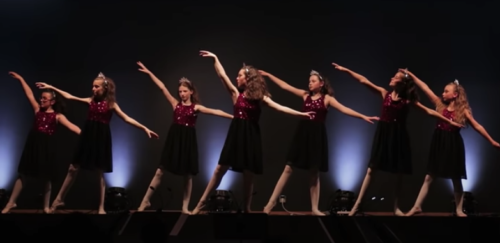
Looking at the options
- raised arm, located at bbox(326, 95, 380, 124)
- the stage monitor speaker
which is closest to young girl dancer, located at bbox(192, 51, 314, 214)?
raised arm, located at bbox(326, 95, 380, 124)

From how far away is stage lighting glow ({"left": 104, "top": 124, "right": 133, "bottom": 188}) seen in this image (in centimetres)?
795

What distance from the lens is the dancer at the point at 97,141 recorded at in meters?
6.39

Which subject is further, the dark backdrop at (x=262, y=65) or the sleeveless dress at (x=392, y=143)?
the dark backdrop at (x=262, y=65)

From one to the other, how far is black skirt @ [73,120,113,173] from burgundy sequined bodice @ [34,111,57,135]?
53 centimetres

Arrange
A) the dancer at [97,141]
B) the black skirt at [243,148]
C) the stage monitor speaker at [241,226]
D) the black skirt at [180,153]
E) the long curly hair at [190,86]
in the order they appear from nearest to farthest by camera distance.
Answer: the stage monitor speaker at [241,226], the black skirt at [243,148], the dancer at [97,141], the black skirt at [180,153], the long curly hair at [190,86]

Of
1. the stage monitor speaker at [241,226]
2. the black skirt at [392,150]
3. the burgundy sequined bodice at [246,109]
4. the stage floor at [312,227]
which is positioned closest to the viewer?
the stage monitor speaker at [241,226]

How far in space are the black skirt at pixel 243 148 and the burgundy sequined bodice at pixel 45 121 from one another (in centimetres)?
223

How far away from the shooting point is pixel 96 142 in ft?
21.2

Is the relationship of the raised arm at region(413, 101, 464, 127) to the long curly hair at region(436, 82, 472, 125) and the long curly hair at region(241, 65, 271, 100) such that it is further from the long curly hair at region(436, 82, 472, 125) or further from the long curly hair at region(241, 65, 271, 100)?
the long curly hair at region(241, 65, 271, 100)

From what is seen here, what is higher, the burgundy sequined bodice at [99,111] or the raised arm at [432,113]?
the raised arm at [432,113]

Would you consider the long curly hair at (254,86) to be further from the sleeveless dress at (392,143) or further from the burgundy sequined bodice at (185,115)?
the sleeveless dress at (392,143)

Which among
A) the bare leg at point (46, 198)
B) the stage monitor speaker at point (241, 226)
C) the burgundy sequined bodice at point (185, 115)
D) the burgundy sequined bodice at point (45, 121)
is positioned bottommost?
the bare leg at point (46, 198)

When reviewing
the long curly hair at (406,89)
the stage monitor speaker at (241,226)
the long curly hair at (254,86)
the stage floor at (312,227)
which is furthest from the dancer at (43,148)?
the long curly hair at (406,89)

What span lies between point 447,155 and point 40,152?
4.49 meters
